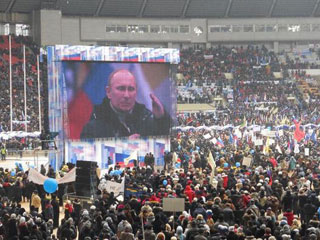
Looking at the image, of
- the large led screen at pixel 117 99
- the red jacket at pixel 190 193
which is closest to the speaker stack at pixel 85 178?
the red jacket at pixel 190 193

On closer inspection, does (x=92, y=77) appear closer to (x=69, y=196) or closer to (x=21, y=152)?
(x=21, y=152)

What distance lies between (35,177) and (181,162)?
14646mm

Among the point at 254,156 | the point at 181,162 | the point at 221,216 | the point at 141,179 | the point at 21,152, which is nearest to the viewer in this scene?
the point at 221,216

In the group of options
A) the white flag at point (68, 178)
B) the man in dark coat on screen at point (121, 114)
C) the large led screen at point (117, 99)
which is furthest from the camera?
the man in dark coat on screen at point (121, 114)

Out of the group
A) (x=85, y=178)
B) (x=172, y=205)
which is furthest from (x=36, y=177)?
(x=172, y=205)

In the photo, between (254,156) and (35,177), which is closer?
(35,177)

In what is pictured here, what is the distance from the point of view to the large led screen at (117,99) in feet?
132

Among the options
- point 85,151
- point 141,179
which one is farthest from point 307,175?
point 85,151

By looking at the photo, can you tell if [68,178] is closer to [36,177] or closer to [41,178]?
[41,178]

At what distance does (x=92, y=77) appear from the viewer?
41.1m

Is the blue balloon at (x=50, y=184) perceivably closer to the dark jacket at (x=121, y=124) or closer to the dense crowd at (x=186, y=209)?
the dense crowd at (x=186, y=209)

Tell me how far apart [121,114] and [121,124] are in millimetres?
526

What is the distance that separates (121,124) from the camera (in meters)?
42.0

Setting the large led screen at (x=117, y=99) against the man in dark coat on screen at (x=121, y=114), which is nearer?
the large led screen at (x=117, y=99)
